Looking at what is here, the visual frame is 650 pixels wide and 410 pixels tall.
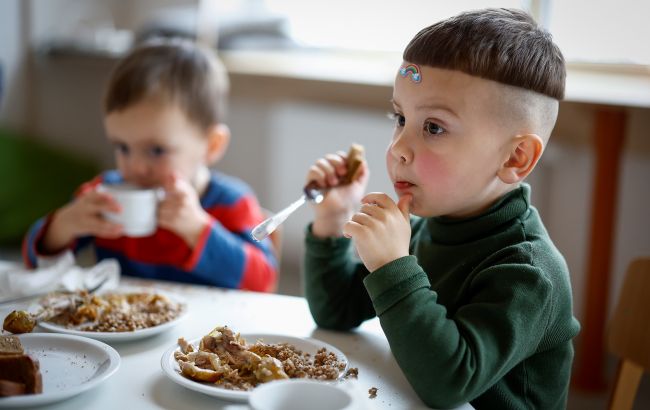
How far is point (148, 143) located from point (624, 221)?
1.37m

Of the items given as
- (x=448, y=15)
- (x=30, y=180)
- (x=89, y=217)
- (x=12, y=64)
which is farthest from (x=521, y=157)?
(x=12, y=64)

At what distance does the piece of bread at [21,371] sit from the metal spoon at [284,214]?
336 millimetres

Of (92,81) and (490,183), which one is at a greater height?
(490,183)

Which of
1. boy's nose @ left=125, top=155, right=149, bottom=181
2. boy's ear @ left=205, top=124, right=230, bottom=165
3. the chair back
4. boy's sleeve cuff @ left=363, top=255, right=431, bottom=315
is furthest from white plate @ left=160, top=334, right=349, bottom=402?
boy's ear @ left=205, top=124, right=230, bottom=165

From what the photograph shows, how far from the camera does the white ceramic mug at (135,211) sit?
4.84 ft

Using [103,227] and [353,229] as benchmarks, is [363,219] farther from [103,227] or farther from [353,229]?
[103,227]

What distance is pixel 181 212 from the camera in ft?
5.07

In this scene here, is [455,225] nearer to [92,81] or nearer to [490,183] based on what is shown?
[490,183]

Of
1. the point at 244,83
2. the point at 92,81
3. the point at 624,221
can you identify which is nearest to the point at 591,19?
the point at 624,221

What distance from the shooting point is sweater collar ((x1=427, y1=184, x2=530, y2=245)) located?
1066 millimetres

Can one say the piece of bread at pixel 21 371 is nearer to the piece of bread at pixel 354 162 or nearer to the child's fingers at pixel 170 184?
the piece of bread at pixel 354 162

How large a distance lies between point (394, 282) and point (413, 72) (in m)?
0.29

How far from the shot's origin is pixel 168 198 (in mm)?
1556

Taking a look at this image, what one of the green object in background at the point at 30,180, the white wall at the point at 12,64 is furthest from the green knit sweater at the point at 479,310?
the white wall at the point at 12,64
